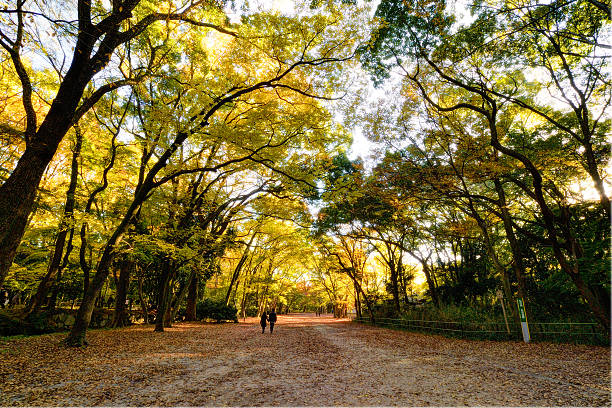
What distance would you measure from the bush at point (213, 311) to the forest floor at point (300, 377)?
1504 centimetres

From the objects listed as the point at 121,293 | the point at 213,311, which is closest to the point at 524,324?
the point at 121,293

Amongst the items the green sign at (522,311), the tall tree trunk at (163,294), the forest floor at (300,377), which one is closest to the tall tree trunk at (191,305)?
the tall tree trunk at (163,294)

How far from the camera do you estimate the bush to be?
2350 centimetres

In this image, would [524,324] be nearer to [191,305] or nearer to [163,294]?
[163,294]

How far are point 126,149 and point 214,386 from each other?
1057cm

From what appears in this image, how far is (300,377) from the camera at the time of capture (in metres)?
5.86

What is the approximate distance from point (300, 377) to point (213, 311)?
20.1m

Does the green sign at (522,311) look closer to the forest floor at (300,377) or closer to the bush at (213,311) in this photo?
the forest floor at (300,377)

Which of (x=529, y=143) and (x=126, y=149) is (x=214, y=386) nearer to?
(x=126, y=149)

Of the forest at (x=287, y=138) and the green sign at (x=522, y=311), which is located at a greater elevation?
the forest at (x=287, y=138)

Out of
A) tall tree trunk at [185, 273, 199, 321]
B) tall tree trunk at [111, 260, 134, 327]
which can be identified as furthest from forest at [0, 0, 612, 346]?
tall tree trunk at [185, 273, 199, 321]

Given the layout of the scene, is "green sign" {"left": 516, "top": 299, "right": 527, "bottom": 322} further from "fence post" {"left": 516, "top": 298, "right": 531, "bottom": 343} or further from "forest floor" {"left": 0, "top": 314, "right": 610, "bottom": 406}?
"forest floor" {"left": 0, "top": 314, "right": 610, "bottom": 406}

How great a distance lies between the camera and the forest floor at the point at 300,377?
441 cm

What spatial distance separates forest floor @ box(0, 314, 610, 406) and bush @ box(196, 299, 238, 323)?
15.0 metres
